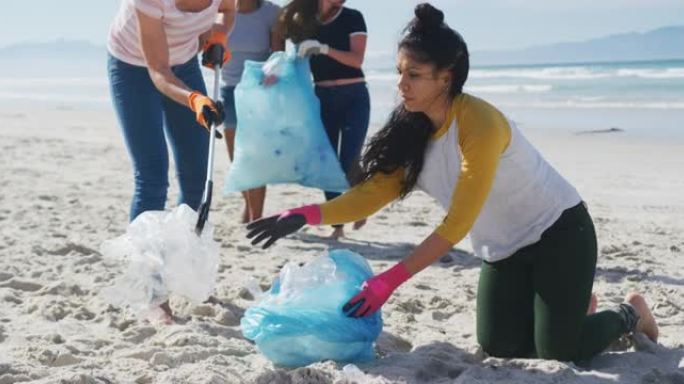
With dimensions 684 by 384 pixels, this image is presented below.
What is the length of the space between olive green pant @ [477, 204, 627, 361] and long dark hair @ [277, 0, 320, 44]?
2.35 meters

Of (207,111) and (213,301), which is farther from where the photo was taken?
(213,301)

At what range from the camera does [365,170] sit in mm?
3350

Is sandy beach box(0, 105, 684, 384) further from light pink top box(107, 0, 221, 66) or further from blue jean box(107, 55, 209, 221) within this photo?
→ light pink top box(107, 0, 221, 66)

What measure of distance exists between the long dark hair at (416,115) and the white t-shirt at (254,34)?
2.62 meters

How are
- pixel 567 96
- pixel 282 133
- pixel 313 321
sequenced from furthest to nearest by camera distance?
1. pixel 567 96
2. pixel 282 133
3. pixel 313 321

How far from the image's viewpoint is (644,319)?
3.63 m

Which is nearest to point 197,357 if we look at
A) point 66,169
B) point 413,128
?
point 413,128

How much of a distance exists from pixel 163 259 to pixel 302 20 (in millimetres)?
2324

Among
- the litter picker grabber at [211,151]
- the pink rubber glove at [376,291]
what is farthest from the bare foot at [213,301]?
the pink rubber glove at [376,291]

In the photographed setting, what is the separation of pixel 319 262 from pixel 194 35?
49.9 inches

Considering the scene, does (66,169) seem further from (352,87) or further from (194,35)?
(194,35)

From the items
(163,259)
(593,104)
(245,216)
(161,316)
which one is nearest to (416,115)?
(163,259)

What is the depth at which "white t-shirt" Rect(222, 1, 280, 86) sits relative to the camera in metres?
5.79

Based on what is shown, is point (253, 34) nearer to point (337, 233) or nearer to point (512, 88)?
point (337, 233)
